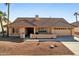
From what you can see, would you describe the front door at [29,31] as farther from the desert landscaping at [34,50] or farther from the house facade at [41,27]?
the desert landscaping at [34,50]

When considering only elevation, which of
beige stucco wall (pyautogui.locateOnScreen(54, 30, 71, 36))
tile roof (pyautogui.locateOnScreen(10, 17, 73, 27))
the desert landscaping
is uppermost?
tile roof (pyautogui.locateOnScreen(10, 17, 73, 27))

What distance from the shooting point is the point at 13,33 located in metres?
26.5

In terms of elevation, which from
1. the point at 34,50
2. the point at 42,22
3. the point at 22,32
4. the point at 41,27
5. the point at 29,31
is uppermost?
the point at 42,22

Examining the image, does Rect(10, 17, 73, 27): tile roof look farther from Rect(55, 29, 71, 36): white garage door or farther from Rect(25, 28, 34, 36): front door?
Rect(25, 28, 34, 36): front door

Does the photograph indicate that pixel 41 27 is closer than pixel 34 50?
No

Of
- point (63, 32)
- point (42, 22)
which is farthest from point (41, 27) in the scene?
point (63, 32)

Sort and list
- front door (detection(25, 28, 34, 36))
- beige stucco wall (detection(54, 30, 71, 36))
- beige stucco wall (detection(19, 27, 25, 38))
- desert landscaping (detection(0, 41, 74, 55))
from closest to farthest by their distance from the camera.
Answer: desert landscaping (detection(0, 41, 74, 55)) < beige stucco wall (detection(19, 27, 25, 38)) < beige stucco wall (detection(54, 30, 71, 36)) < front door (detection(25, 28, 34, 36))

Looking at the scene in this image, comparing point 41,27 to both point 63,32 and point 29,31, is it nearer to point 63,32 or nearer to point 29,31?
point 29,31

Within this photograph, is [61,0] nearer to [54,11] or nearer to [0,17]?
[54,11]

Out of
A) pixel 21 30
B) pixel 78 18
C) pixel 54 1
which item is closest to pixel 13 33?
pixel 21 30

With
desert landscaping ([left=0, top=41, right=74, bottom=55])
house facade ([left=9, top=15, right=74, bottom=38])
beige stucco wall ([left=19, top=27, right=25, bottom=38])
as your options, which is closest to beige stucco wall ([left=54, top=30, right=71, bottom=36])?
house facade ([left=9, top=15, right=74, bottom=38])

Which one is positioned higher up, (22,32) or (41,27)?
(41,27)

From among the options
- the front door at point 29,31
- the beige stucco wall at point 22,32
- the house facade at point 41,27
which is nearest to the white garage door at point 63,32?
the house facade at point 41,27

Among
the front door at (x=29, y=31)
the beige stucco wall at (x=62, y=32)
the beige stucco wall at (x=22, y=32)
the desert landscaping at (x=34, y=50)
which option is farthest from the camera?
the front door at (x=29, y=31)
